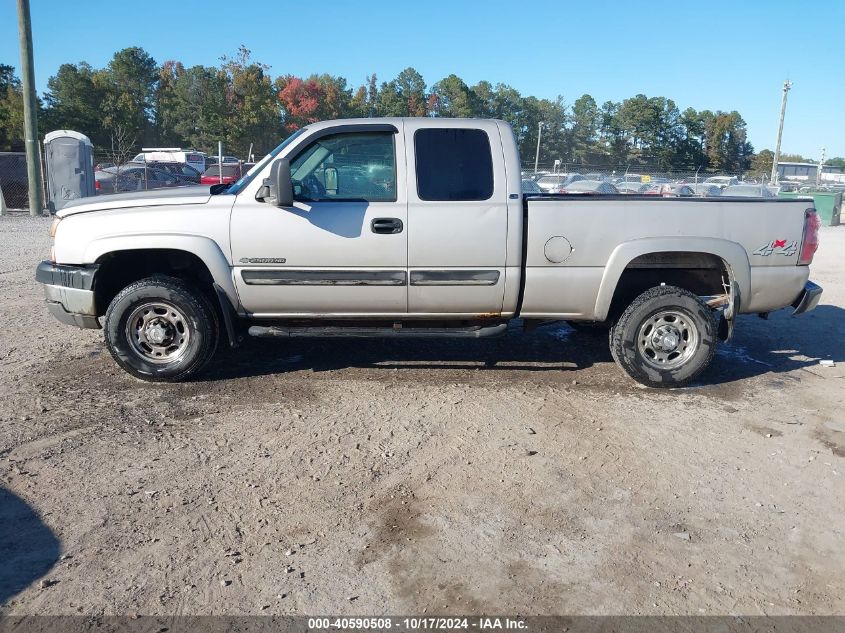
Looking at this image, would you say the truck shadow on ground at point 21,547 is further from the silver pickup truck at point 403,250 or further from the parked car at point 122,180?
the parked car at point 122,180

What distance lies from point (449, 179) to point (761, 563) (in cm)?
335

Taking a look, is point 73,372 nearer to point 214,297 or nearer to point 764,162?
point 214,297

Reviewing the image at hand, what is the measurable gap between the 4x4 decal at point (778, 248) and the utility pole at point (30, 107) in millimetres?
17900

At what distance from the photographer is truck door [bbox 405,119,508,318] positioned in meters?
5.29

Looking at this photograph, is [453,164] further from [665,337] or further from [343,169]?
[665,337]

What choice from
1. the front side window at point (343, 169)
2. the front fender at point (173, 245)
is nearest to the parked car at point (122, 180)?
the front fender at point (173, 245)

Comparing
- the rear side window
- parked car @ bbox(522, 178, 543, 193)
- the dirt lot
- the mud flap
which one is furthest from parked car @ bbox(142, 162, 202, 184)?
the mud flap

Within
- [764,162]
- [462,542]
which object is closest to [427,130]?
[462,542]

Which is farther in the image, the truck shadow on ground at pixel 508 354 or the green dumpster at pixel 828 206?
the green dumpster at pixel 828 206

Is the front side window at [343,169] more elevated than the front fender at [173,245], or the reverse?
the front side window at [343,169]

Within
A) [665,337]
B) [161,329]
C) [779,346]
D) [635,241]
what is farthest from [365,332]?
[779,346]

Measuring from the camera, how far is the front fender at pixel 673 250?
535cm

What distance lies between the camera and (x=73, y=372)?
578cm

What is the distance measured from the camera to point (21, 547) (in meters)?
3.26
